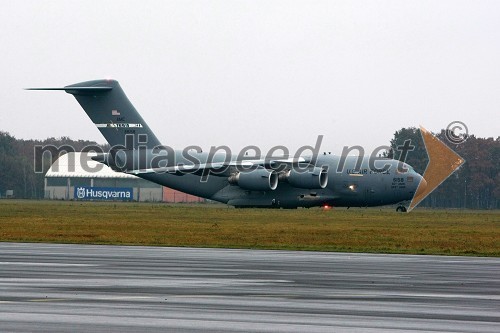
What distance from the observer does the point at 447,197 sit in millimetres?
110188

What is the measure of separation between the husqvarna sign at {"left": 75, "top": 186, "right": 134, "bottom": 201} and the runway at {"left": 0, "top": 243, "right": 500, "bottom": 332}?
78.7 m

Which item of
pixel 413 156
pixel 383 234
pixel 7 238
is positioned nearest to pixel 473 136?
pixel 413 156

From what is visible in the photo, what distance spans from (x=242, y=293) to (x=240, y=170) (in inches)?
1933

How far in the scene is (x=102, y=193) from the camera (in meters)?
106

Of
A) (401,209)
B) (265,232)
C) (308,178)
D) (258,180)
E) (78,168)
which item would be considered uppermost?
(78,168)

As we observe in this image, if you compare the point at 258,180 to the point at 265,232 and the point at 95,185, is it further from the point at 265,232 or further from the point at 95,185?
the point at 95,185

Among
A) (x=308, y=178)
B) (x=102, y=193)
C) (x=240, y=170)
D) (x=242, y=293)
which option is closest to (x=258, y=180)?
(x=240, y=170)

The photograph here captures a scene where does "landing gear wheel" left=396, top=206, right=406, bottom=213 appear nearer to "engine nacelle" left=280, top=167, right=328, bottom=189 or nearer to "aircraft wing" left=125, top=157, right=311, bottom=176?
"engine nacelle" left=280, top=167, right=328, bottom=189

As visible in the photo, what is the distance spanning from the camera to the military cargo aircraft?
212 feet

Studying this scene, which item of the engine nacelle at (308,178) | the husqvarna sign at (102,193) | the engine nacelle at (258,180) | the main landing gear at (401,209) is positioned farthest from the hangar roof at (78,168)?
the engine nacelle at (308,178)

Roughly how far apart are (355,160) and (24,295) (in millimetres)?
50028

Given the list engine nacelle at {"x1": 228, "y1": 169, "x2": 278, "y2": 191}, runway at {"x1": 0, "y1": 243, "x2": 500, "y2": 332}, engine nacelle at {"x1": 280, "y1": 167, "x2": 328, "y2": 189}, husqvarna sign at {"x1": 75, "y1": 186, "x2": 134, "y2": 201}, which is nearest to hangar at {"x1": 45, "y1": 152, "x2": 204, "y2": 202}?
husqvarna sign at {"x1": 75, "y1": 186, "x2": 134, "y2": 201}

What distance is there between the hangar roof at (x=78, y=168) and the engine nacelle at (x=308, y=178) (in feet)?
154

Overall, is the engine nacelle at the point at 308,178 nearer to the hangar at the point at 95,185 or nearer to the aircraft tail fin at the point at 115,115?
the aircraft tail fin at the point at 115,115
